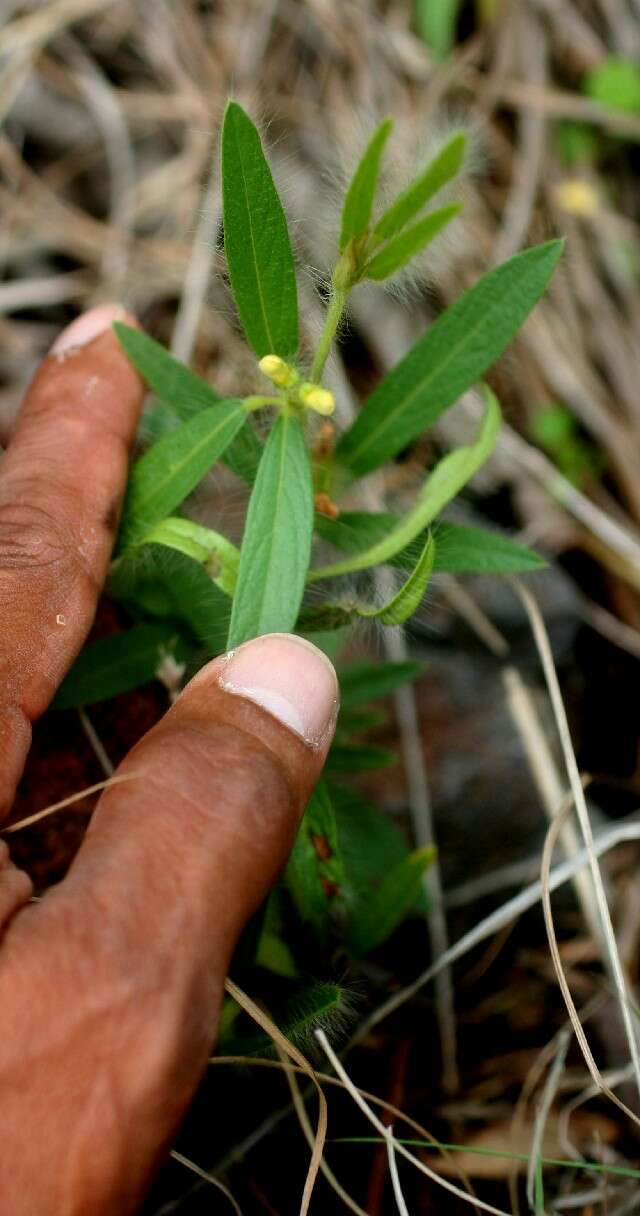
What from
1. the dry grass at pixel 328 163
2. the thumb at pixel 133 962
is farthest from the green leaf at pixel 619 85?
the thumb at pixel 133 962

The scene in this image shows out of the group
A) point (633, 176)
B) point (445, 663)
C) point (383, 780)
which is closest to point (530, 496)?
point (445, 663)

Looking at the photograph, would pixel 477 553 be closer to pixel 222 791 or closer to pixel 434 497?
pixel 434 497

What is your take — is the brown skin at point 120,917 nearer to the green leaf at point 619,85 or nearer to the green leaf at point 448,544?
the green leaf at point 448,544

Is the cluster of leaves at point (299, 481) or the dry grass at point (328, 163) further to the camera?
the dry grass at point (328, 163)

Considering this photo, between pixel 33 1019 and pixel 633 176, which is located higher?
pixel 633 176

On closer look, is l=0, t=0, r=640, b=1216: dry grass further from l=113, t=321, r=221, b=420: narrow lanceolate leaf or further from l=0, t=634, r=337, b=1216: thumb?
l=0, t=634, r=337, b=1216: thumb

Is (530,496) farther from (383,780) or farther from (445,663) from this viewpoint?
(383,780)
